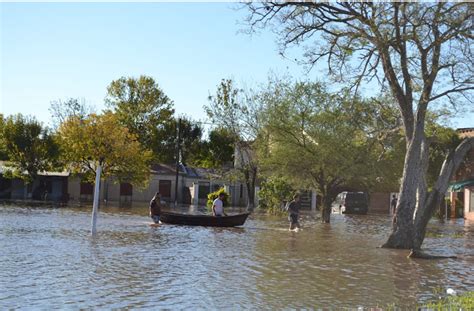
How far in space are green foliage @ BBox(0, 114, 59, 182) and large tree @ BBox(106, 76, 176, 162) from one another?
57.9 ft

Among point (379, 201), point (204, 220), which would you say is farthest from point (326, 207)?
point (379, 201)

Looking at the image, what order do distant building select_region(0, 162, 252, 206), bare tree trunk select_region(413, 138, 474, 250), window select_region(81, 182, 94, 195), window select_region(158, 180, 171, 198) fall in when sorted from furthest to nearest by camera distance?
1. window select_region(158, 180, 171, 198)
2. window select_region(81, 182, 94, 195)
3. distant building select_region(0, 162, 252, 206)
4. bare tree trunk select_region(413, 138, 474, 250)

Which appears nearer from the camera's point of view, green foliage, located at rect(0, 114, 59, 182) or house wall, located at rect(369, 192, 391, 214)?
green foliage, located at rect(0, 114, 59, 182)

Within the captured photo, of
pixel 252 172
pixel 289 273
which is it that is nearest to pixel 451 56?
pixel 289 273

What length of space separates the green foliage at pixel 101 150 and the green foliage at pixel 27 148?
78.4 inches

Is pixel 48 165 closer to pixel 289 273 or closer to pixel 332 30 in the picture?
pixel 332 30

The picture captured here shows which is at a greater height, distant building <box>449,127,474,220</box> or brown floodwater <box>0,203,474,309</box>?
distant building <box>449,127,474,220</box>

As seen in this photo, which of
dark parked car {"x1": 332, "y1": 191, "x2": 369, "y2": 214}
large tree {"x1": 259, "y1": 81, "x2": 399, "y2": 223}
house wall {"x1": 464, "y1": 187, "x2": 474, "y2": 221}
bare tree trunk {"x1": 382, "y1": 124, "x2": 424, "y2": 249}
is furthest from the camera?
dark parked car {"x1": 332, "y1": 191, "x2": 369, "y2": 214}

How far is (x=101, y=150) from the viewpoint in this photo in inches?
2037

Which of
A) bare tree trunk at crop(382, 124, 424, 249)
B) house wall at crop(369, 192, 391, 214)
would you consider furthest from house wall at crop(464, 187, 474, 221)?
bare tree trunk at crop(382, 124, 424, 249)

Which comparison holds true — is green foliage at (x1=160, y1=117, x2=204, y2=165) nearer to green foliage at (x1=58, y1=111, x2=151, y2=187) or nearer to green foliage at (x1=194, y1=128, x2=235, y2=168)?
green foliage at (x1=194, y1=128, x2=235, y2=168)

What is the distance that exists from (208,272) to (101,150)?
127 ft

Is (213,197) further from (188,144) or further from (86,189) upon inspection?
(188,144)

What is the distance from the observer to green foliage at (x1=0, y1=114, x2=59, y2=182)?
54562 millimetres
